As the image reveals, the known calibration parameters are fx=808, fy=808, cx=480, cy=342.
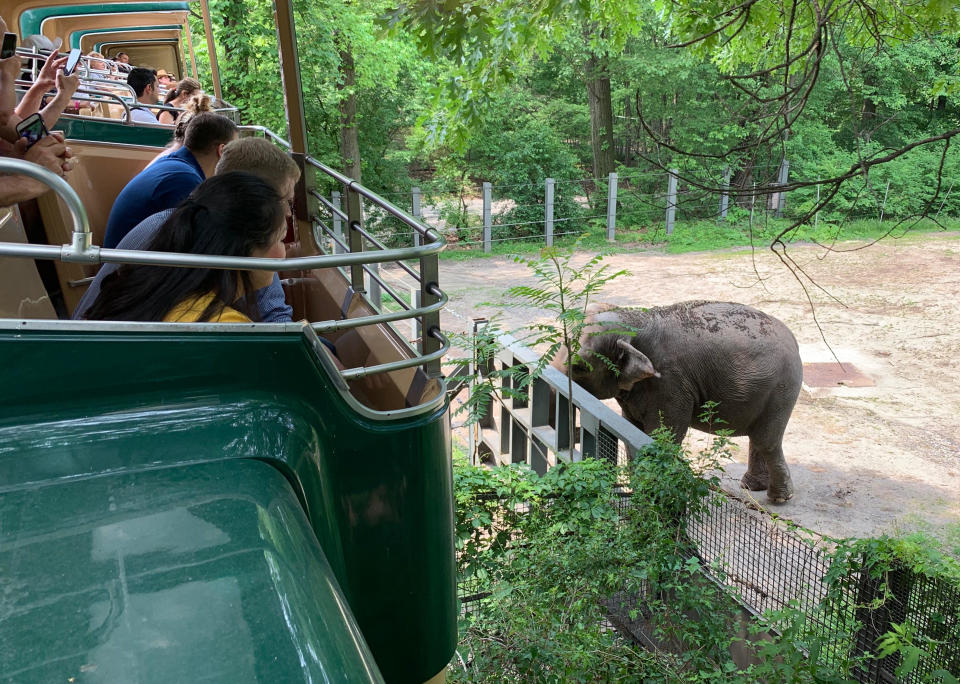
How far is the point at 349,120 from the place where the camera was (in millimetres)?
18328

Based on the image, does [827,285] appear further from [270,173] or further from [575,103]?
[270,173]

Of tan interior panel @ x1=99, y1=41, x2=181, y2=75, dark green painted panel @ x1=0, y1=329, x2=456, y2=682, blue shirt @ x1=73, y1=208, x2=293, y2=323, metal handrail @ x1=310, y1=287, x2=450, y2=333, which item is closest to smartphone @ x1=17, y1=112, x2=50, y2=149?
blue shirt @ x1=73, y1=208, x2=293, y2=323

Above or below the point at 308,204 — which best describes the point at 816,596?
below

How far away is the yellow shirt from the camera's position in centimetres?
200

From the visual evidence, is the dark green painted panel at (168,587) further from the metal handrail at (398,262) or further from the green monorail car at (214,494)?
the metal handrail at (398,262)

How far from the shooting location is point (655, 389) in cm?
766

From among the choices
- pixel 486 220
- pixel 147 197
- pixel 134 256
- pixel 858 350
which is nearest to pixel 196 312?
pixel 134 256

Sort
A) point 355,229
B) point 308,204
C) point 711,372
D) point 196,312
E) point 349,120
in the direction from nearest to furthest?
1. point 196,312
2. point 355,229
3. point 308,204
4. point 711,372
5. point 349,120

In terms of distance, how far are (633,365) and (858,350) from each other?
22.6 ft

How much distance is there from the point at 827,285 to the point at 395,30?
14.5 metres

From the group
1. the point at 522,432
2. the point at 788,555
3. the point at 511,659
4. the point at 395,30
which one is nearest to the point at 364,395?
the point at 511,659

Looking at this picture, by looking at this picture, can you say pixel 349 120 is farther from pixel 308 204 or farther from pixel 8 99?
pixel 8 99

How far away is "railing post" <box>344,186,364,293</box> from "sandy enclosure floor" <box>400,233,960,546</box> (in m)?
1.87

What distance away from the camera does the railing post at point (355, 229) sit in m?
3.00
